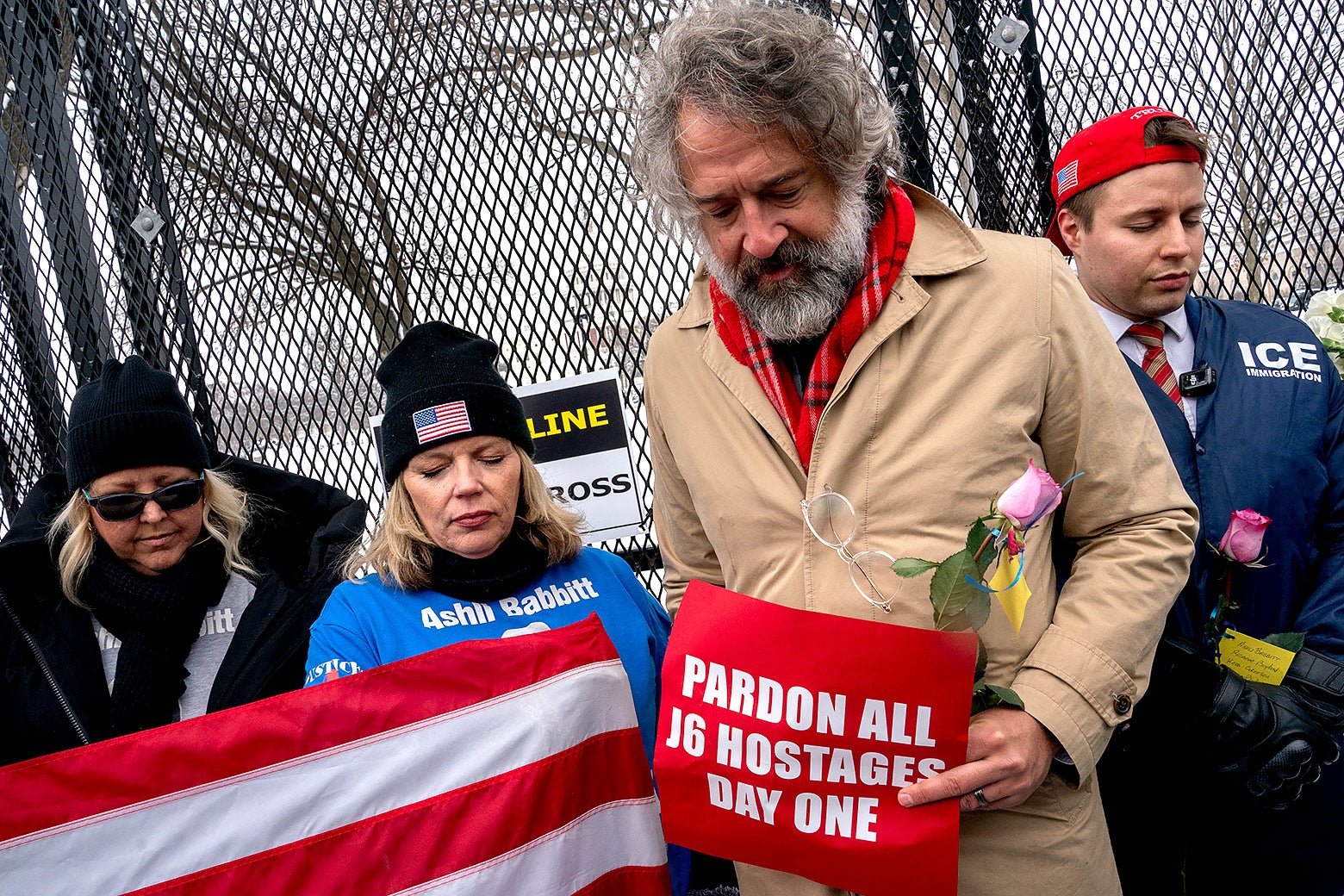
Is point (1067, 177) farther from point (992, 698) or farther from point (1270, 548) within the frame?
point (992, 698)

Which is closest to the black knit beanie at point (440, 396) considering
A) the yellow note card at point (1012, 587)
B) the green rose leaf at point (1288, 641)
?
the yellow note card at point (1012, 587)

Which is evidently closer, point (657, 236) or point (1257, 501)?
point (1257, 501)

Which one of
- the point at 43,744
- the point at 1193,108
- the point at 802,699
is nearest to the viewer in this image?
the point at 802,699

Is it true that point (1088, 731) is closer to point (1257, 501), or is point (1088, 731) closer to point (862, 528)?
point (862, 528)

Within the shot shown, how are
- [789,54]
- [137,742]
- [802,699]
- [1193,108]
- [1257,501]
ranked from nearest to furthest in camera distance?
1. [802,699]
2. [789,54]
3. [137,742]
4. [1257,501]
5. [1193,108]

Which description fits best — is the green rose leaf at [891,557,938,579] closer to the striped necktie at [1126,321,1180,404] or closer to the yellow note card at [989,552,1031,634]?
the yellow note card at [989,552,1031,634]

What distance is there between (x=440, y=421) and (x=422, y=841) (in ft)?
2.76

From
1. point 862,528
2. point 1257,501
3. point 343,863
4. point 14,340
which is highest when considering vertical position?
point 14,340

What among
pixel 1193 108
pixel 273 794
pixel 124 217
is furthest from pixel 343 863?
pixel 1193 108

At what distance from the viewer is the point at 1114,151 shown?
2178 mm

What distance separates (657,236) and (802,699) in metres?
1.67

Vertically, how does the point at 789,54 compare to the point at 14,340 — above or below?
above

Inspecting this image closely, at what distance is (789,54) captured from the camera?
63.3 inches

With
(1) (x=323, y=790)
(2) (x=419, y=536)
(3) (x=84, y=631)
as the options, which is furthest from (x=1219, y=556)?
(3) (x=84, y=631)
